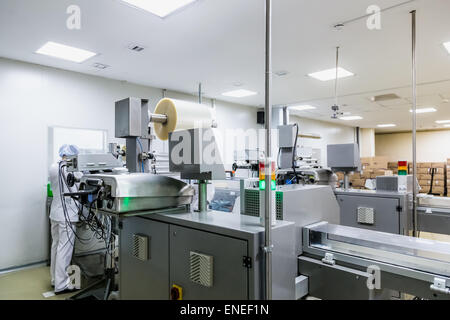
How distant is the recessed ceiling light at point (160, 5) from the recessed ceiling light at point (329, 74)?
268 centimetres

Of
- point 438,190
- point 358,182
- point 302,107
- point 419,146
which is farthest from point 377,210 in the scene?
point 419,146

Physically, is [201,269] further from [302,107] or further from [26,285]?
[302,107]

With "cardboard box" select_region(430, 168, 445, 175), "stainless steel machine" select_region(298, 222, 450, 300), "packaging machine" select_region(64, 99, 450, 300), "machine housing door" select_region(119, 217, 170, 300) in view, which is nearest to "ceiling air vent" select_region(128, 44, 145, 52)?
"packaging machine" select_region(64, 99, 450, 300)

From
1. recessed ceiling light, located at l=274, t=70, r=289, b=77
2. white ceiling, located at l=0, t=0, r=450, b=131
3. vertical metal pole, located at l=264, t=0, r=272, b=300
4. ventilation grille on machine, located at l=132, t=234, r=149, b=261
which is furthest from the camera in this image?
recessed ceiling light, located at l=274, t=70, r=289, b=77

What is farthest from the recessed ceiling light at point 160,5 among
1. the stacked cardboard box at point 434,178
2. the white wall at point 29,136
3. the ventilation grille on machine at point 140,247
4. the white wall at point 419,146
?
the white wall at point 419,146

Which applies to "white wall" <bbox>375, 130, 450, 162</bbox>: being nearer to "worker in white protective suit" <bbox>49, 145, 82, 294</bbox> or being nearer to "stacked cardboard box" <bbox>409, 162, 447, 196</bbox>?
"stacked cardboard box" <bbox>409, 162, 447, 196</bbox>

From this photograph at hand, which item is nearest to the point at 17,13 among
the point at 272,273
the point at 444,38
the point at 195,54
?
the point at 195,54

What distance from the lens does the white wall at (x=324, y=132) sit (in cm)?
860

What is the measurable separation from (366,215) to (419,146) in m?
11.2

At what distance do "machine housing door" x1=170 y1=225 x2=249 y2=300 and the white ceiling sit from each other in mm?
2080

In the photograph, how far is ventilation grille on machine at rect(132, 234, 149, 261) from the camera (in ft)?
5.40

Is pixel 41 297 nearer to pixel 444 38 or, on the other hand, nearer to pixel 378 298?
pixel 378 298

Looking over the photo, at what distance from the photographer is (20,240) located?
3.84 meters

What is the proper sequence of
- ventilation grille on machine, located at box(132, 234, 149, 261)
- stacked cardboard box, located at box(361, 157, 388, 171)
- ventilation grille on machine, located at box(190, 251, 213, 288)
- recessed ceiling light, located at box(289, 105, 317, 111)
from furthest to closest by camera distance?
stacked cardboard box, located at box(361, 157, 388, 171) < recessed ceiling light, located at box(289, 105, 317, 111) < ventilation grille on machine, located at box(132, 234, 149, 261) < ventilation grille on machine, located at box(190, 251, 213, 288)
